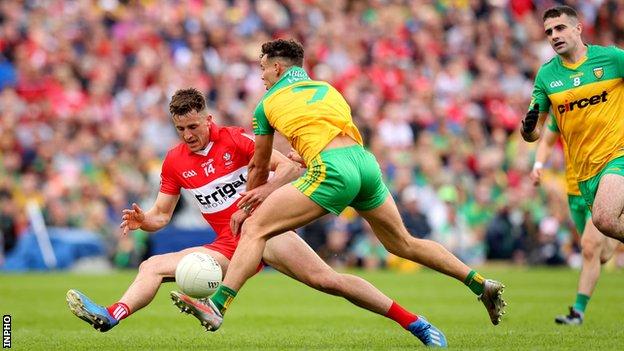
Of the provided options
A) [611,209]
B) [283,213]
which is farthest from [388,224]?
[611,209]

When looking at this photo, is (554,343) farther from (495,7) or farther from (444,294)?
(495,7)

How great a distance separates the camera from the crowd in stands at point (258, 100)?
2320 centimetres

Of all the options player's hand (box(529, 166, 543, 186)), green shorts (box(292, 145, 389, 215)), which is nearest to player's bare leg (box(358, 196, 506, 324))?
green shorts (box(292, 145, 389, 215))

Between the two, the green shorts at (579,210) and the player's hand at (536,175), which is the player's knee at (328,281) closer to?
the player's hand at (536,175)

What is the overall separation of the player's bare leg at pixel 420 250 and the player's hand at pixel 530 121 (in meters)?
1.84

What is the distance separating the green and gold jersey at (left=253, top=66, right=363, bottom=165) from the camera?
935cm

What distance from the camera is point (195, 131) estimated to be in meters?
10.4

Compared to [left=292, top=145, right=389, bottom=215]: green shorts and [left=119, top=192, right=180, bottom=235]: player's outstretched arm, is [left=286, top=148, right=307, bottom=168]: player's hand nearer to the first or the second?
[left=292, top=145, right=389, bottom=215]: green shorts

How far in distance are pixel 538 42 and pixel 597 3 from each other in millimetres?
2618

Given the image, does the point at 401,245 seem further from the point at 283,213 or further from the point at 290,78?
the point at 290,78

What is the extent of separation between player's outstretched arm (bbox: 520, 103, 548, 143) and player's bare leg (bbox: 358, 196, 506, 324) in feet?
6.04

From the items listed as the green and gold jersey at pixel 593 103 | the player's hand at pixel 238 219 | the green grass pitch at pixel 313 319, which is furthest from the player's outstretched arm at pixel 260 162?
the green and gold jersey at pixel 593 103

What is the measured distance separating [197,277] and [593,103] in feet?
14.2

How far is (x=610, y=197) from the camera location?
10539 millimetres
